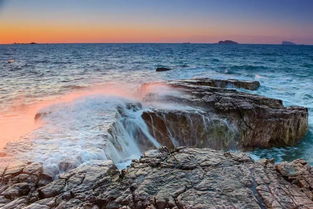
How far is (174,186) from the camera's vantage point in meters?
5.48

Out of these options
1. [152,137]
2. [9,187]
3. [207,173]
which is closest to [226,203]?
[207,173]

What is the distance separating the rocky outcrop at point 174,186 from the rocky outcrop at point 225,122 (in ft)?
13.5

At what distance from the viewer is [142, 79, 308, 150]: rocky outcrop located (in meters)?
10.8

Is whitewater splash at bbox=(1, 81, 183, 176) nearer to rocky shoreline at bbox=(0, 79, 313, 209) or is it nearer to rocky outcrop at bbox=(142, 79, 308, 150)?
rocky shoreline at bbox=(0, 79, 313, 209)

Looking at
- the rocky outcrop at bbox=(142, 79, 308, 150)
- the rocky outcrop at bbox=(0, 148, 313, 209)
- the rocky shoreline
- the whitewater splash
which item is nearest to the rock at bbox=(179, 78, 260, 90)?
the rocky outcrop at bbox=(142, 79, 308, 150)

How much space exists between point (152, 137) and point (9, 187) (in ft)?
18.3

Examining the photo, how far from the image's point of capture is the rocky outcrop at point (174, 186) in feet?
16.6

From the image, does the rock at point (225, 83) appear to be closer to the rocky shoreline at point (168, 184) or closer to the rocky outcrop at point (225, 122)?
the rocky outcrop at point (225, 122)

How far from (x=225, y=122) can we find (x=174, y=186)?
6.43 meters

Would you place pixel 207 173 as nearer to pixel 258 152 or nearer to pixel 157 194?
pixel 157 194

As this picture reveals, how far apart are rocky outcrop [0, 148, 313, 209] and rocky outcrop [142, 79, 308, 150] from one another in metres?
4.13

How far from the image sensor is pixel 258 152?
→ 11.4 metres

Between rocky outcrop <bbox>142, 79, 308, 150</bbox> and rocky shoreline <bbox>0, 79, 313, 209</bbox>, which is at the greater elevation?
rocky shoreline <bbox>0, 79, 313, 209</bbox>

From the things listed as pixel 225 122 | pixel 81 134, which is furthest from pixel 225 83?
pixel 81 134
